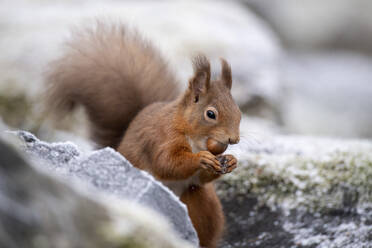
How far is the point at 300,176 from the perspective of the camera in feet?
9.02

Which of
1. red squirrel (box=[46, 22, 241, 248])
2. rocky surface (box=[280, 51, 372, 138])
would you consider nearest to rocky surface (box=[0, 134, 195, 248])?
red squirrel (box=[46, 22, 241, 248])

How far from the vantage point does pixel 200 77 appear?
219 centimetres

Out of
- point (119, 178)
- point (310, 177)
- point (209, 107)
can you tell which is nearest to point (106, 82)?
point (209, 107)

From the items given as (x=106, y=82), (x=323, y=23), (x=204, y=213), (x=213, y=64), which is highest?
(x=323, y=23)

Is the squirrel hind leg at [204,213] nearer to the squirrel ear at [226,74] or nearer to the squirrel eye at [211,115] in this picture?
the squirrel eye at [211,115]

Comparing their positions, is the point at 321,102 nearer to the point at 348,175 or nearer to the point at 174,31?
the point at 174,31

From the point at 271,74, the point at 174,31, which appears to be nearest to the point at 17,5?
the point at 174,31

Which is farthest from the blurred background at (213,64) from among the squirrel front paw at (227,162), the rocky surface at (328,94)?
the squirrel front paw at (227,162)

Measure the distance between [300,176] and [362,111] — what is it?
15.2 feet

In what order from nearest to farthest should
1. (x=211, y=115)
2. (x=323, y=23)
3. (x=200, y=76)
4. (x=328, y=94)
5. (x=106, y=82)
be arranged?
1. (x=211, y=115)
2. (x=200, y=76)
3. (x=106, y=82)
4. (x=328, y=94)
5. (x=323, y=23)

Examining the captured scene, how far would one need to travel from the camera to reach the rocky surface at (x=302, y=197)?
2343 millimetres

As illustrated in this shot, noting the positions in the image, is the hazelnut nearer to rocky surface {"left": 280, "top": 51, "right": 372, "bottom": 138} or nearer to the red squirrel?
the red squirrel

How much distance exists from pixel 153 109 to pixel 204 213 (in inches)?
21.3

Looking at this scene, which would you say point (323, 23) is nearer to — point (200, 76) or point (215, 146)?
point (200, 76)
